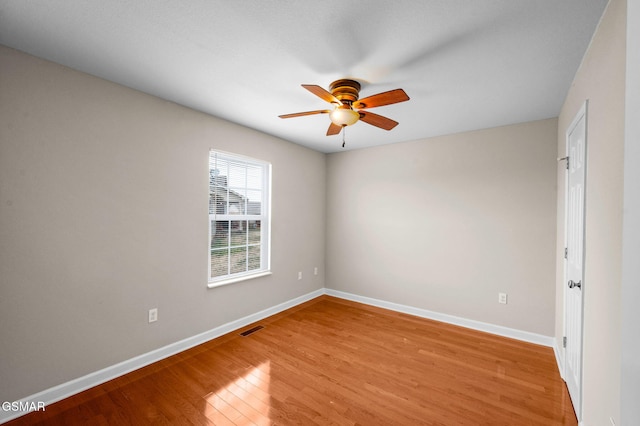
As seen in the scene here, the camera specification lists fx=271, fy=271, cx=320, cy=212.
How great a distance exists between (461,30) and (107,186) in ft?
9.18

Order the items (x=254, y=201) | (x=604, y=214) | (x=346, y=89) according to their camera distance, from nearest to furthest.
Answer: (x=604, y=214) → (x=346, y=89) → (x=254, y=201)

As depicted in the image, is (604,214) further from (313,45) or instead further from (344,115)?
(313,45)

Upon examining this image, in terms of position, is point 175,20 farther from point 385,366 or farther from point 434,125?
point 385,366

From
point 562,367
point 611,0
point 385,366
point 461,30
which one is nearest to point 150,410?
point 385,366

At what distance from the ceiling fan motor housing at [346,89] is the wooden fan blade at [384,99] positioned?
0.40ft

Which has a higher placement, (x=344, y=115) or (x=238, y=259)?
(x=344, y=115)

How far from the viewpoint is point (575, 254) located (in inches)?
81.9

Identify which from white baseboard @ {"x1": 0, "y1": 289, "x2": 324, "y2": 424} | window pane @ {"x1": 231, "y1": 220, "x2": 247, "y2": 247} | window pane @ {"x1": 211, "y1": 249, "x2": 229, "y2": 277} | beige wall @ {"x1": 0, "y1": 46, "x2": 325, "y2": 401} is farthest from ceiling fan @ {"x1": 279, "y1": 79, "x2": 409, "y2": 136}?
white baseboard @ {"x1": 0, "y1": 289, "x2": 324, "y2": 424}

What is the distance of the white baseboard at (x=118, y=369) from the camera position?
189 cm

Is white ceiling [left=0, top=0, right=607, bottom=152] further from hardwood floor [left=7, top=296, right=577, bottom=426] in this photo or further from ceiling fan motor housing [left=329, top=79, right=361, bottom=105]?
hardwood floor [left=7, top=296, right=577, bottom=426]

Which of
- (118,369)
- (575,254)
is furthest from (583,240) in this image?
(118,369)

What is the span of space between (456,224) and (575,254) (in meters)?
1.44

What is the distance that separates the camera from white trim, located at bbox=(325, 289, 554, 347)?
9.85 feet

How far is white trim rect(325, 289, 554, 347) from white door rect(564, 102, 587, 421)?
78 cm
